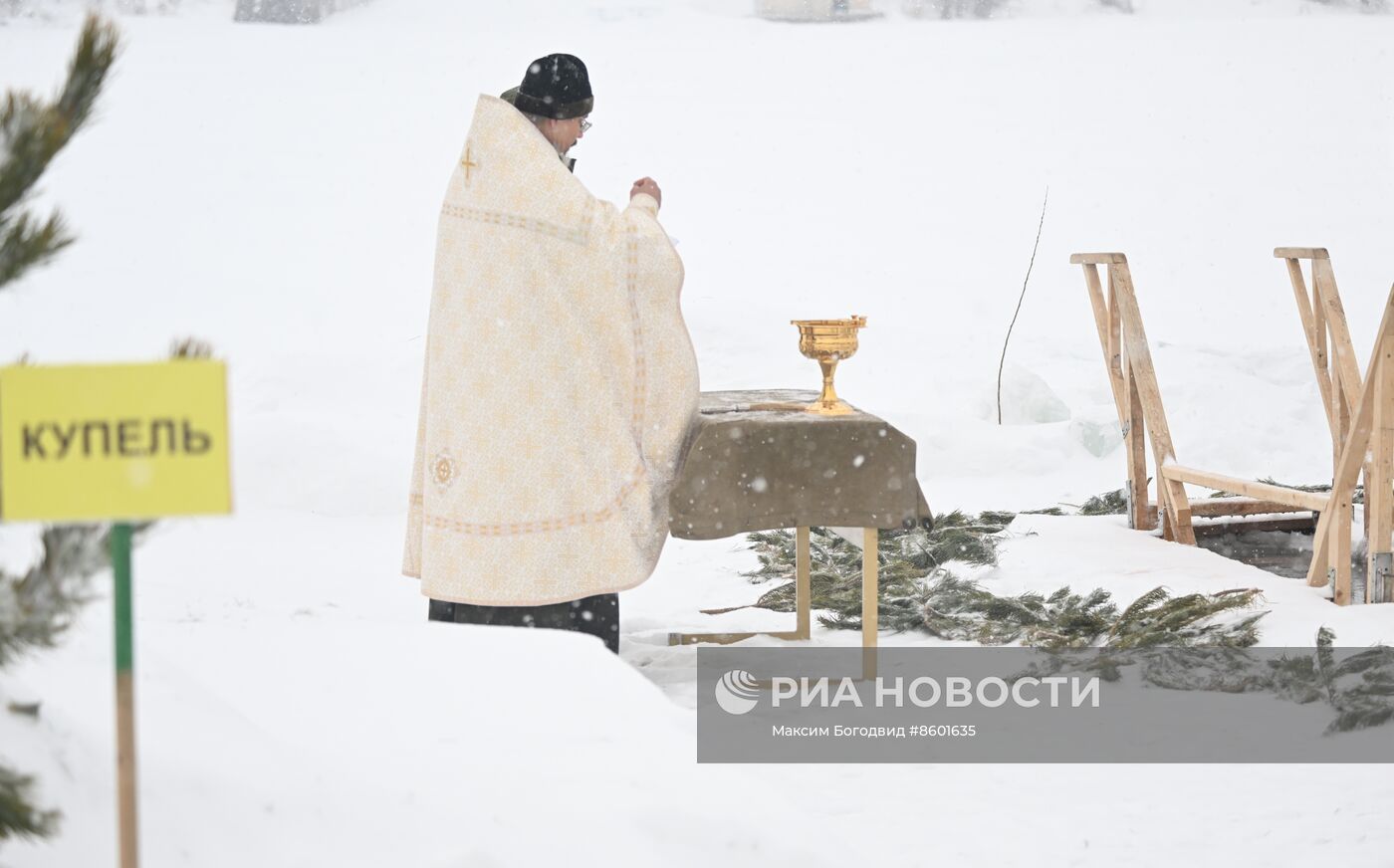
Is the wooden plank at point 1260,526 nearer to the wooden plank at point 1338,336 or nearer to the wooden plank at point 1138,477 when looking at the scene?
the wooden plank at point 1138,477

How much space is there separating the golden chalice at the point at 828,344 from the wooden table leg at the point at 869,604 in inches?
16.1

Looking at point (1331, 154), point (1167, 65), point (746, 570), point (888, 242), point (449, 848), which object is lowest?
point (746, 570)

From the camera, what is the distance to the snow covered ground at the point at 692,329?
2.20m

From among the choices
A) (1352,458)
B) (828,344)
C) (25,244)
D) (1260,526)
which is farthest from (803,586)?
(25,244)

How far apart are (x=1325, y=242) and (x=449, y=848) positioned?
1963 cm

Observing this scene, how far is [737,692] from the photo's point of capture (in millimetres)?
4215

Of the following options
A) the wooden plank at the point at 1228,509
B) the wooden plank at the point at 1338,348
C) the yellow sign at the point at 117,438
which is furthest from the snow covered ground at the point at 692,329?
the wooden plank at the point at 1338,348

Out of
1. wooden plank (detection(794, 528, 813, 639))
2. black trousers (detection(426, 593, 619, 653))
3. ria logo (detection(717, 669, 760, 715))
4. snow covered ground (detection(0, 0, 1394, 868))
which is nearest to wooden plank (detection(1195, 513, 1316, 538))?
snow covered ground (detection(0, 0, 1394, 868))

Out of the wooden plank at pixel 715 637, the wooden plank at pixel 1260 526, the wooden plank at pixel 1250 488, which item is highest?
the wooden plank at pixel 1250 488

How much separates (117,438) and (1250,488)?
5.23 metres

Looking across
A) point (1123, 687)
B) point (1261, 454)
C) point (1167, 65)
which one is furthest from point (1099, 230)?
point (1123, 687)

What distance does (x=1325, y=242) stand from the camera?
19047mm

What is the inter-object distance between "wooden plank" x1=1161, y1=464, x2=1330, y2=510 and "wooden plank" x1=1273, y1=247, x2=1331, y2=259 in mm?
974

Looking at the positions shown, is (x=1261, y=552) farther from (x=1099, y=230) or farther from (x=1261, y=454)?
(x=1099, y=230)
